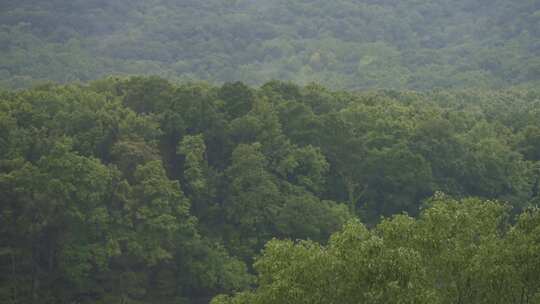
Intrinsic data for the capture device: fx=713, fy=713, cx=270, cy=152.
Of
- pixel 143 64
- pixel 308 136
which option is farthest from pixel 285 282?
pixel 143 64

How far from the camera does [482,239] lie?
84.2 ft

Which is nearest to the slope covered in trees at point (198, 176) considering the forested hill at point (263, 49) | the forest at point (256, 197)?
the forest at point (256, 197)

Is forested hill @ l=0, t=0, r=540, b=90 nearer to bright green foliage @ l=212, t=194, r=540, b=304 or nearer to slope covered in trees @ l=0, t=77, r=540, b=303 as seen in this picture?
slope covered in trees @ l=0, t=77, r=540, b=303

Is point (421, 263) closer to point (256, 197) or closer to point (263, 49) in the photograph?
point (256, 197)

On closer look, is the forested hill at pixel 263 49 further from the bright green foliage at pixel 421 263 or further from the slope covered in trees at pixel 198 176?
the bright green foliage at pixel 421 263

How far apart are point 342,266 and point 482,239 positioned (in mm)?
5297

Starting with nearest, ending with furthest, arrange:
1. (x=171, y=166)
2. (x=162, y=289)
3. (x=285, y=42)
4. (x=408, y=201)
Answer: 1. (x=162, y=289)
2. (x=171, y=166)
3. (x=408, y=201)
4. (x=285, y=42)

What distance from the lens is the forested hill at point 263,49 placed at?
144 metres

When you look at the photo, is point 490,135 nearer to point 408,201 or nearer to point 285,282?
point 408,201

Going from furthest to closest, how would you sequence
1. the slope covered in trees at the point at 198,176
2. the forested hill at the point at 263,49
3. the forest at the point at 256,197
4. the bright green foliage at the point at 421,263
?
the forested hill at the point at 263,49
the slope covered in trees at the point at 198,176
the forest at the point at 256,197
the bright green foliage at the point at 421,263

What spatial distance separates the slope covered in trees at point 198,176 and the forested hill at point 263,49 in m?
71.7

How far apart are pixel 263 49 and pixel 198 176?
13531 cm

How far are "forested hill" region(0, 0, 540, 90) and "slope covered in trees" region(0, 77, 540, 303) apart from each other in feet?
235

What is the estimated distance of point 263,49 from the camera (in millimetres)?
185625
